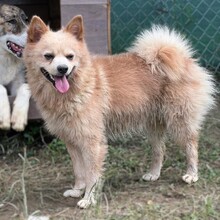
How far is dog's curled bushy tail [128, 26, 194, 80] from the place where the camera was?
3.61 metres

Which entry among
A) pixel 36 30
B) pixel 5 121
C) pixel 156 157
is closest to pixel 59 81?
pixel 36 30

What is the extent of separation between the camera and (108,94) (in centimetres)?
349

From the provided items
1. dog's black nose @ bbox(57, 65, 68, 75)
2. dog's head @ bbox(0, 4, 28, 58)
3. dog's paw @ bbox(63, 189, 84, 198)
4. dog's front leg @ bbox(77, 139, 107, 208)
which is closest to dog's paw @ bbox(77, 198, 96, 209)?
dog's front leg @ bbox(77, 139, 107, 208)

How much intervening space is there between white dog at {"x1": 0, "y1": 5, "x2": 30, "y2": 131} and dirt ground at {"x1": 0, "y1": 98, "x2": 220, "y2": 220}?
33cm

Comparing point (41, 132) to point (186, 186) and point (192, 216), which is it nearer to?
point (186, 186)

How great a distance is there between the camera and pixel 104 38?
4.12m

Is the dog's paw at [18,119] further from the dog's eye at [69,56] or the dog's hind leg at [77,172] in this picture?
the dog's eye at [69,56]

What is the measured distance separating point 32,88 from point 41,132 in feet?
4.21

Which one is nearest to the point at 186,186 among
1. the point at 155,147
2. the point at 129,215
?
the point at 155,147

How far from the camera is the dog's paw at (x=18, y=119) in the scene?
4039mm

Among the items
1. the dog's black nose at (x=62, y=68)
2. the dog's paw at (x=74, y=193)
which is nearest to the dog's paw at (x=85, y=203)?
the dog's paw at (x=74, y=193)

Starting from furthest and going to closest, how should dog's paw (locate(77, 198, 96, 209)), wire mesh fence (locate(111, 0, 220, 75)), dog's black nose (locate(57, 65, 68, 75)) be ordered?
wire mesh fence (locate(111, 0, 220, 75))
dog's paw (locate(77, 198, 96, 209))
dog's black nose (locate(57, 65, 68, 75))

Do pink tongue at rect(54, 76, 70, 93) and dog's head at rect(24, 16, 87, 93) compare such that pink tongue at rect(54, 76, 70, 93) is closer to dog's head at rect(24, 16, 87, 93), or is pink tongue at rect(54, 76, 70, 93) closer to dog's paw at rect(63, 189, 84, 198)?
dog's head at rect(24, 16, 87, 93)

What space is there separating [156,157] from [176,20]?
185 cm
